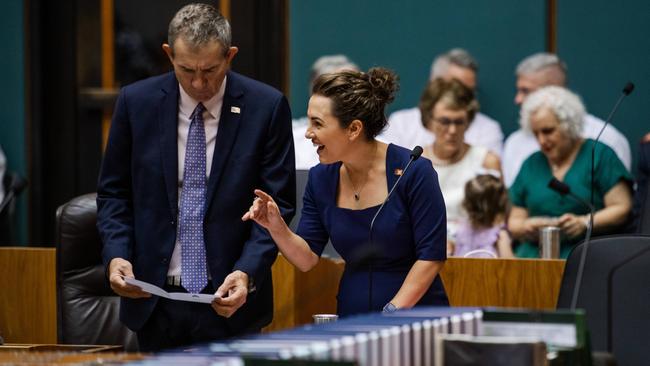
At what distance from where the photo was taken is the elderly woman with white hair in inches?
198

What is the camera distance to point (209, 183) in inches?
129

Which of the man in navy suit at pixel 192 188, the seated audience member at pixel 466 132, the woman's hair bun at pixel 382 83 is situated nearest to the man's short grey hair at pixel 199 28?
the man in navy suit at pixel 192 188

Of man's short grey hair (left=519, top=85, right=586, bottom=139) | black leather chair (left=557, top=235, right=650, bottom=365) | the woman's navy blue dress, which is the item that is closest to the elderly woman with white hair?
man's short grey hair (left=519, top=85, right=586, bottom=139)

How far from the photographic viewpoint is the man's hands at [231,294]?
3.10 meters

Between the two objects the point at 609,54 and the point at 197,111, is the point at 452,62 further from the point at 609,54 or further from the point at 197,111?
the point at 197,111

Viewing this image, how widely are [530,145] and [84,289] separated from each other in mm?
2525

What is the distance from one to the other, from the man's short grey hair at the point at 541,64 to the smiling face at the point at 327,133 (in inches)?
108

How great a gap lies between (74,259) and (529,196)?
216 centimetres

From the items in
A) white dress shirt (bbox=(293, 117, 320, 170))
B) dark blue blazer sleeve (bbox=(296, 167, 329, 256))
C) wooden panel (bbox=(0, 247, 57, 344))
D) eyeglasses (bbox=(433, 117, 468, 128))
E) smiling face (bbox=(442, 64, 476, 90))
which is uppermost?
smiling face (bbox=(442, 64, 476, 90))

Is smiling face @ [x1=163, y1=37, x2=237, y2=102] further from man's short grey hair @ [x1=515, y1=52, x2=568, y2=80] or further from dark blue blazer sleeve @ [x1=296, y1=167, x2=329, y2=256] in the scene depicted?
man's short grey hair @ [x1=515, y1=52, x2=568, y2=80]

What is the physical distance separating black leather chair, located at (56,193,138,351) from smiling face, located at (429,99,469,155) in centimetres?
186

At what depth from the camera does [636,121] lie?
607cm

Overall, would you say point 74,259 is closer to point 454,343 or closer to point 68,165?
point 454,343

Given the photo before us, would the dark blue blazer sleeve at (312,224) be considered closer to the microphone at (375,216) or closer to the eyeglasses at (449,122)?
the microphone at (375,216)
